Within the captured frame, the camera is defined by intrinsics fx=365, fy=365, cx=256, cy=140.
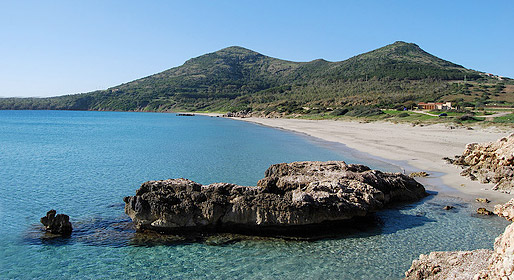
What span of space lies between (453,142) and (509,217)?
22136mm

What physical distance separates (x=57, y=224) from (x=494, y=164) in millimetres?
16569

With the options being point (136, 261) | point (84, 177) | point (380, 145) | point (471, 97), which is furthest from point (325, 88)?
point (136, 261)

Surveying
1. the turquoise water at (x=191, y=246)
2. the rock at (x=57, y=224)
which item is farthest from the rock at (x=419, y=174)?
the rock at (x=57, y=224)

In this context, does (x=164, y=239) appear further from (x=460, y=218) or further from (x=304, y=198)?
(x=460, y=218)

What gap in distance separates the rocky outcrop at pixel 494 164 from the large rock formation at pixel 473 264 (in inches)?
359

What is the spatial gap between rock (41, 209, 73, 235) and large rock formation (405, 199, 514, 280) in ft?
28.1

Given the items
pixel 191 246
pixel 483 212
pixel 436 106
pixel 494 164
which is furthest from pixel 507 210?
pixel 436 106

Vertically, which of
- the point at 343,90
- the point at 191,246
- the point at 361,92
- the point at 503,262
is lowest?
the point at 191,246

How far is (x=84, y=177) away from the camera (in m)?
18.4

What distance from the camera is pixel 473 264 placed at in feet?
18.8

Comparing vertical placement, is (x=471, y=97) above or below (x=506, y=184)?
above

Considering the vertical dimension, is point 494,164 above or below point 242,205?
above

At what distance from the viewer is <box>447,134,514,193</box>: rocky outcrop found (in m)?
13.9

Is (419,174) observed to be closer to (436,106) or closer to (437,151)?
(437,151)
